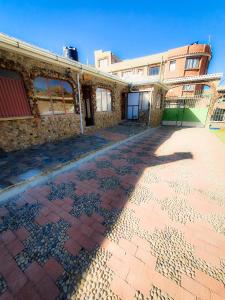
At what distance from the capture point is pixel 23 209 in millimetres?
2289

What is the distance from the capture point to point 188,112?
12.4m

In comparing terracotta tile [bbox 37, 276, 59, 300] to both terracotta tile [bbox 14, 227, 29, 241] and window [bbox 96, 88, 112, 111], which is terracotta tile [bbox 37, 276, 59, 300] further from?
window [bbox 96, 88, 112, 111]

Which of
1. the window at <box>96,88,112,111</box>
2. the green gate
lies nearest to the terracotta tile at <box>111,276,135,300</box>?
the window at <box>96,88,112,111</box>

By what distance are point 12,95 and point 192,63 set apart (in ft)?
74.5

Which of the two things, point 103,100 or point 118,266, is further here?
point 103,100

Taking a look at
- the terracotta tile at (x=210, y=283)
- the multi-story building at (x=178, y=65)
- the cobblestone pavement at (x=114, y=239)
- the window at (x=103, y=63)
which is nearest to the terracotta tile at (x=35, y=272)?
the cobblestone pavement at (x=114, y=239)

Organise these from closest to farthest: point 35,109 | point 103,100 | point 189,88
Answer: point 35,109 < point 103,100 < point 189,88

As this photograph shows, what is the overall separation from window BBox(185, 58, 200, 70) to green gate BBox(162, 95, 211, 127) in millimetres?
9295

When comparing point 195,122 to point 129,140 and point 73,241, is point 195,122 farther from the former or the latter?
point 73,241

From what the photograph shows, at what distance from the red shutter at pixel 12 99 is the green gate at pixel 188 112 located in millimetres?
12207

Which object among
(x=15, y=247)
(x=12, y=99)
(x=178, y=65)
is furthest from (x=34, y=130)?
(x=178, y=65)

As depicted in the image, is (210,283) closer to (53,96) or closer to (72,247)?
(72,247)

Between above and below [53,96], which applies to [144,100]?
below

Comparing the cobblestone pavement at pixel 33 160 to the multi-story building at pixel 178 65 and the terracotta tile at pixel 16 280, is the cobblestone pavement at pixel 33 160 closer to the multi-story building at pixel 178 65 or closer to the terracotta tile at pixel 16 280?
the terracotta tile at pixel 16 280
